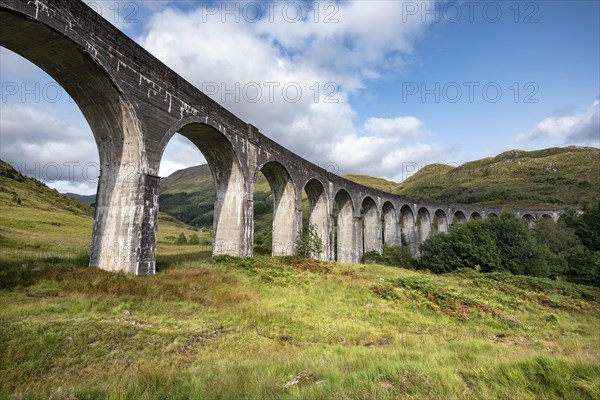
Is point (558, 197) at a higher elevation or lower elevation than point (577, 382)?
higher

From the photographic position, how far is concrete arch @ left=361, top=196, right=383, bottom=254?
112 ft

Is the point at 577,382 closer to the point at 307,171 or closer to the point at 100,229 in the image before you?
the point at 100,229

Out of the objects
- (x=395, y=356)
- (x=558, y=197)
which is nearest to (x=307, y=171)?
(x=395, y=356)

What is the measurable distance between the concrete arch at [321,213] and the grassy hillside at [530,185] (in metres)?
49.7

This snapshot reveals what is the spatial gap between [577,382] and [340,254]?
2666 cm

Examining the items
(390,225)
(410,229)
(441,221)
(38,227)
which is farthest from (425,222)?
(38,227)

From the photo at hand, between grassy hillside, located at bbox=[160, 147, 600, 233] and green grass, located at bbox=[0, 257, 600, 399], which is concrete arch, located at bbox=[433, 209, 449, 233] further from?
green grass, located at bbox=[0, 257, 600, 399]

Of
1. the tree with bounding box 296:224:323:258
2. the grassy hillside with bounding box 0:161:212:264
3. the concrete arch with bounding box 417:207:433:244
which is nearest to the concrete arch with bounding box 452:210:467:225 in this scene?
the concrete arch with bounding box 417:207:433:244

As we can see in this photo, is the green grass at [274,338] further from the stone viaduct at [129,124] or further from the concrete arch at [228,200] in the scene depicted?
the concrete arch at [228,200]

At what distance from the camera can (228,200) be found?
57.1ft

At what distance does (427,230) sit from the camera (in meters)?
45.2

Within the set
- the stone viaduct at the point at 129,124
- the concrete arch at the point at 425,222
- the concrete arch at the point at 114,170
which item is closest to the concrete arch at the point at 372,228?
the concrete arch at the point at 425,222

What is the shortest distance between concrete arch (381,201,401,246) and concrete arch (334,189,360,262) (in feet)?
27.4

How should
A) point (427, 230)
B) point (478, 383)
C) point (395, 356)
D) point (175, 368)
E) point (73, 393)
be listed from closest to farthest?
point (73, 393), point (478, 383), point (175, 368), point (395, 356), point (427, 230)
